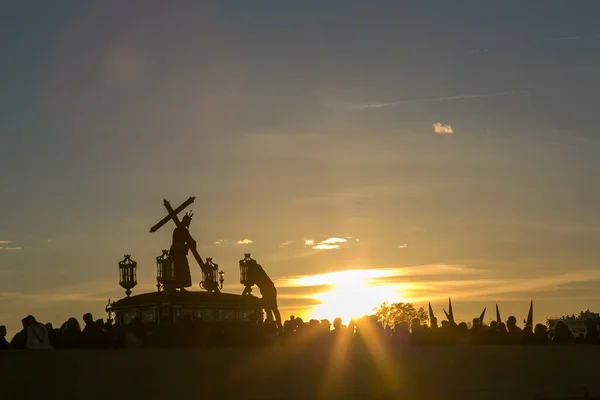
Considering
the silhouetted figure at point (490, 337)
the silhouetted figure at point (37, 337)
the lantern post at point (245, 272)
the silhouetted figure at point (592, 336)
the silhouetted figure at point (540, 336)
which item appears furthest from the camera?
the lantern post at point (245, 272)

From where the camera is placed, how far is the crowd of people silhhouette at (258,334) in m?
14.8

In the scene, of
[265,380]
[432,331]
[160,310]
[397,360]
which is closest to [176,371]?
[265,380]

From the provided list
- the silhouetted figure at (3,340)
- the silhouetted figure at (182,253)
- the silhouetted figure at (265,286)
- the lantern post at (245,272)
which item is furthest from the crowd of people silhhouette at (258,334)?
the silhouetted figure at (182,253)

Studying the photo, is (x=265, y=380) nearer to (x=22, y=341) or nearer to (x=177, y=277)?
(x=22, y=341)

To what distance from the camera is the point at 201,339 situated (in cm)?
1520

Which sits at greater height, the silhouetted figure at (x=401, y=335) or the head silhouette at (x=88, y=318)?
the head silhouette at (x=88, y=318)

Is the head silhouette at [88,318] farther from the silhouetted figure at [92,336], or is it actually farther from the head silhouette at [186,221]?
the head silhouette at [186,221]

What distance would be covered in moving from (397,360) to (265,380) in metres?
2.83

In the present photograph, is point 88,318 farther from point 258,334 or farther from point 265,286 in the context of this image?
point 265,286

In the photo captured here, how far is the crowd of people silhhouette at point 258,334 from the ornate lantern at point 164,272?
18035 mm

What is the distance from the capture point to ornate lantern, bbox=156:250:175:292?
3850cm

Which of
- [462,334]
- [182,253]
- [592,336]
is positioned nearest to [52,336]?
[462,334]

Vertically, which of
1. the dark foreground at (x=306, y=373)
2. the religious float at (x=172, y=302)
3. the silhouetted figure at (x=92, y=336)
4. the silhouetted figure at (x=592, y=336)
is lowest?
the dark foreground at (x=306, y=373)

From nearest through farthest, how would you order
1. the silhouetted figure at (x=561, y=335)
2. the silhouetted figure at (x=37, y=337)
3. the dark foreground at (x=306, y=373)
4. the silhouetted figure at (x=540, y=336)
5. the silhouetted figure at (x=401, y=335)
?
1. the dark foreground at (x=306, y=373)
2. the silhouetted figure at (x=37, y=337)
3. the silhouetted figure at (x=401, y=335)
4. the silhouetted figure at (x=540, y=336)
5. the silhouetted figure at (x=561, y=335)
